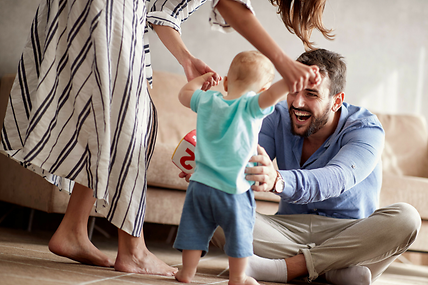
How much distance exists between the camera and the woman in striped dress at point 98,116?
1.02m

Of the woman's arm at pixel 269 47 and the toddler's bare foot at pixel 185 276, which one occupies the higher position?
the woman's arm at pixel 269 47

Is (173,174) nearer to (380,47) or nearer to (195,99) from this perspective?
(195,99)

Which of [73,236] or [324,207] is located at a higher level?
[324,207]

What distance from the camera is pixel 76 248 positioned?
3.66 feet

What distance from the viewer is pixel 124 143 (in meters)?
1.03

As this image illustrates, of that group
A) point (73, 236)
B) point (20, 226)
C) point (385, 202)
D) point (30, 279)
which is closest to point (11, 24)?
point (20, 226)

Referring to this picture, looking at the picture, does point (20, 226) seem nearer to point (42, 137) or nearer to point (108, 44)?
point (42, 137)

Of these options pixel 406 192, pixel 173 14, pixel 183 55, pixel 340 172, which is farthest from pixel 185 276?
pixel 406 192

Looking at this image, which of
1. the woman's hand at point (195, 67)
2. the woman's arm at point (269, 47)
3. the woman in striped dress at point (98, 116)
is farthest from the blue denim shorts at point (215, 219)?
the woman's hand at point (195, 67)

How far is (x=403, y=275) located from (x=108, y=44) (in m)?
1.60

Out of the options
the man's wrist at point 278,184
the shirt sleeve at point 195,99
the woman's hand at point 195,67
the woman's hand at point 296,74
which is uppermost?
the woman's hand at point 195,67

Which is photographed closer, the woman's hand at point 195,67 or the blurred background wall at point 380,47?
the woman's hand at point 195,67

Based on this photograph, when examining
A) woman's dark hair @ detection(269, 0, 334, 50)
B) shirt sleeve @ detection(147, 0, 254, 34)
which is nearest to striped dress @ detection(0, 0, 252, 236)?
shirt sleeve @ detection(147, 0, 254, 34)

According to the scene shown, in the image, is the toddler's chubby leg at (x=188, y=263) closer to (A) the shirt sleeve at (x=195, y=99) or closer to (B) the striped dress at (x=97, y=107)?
(B) the striped dress at (x=97, y=107)
